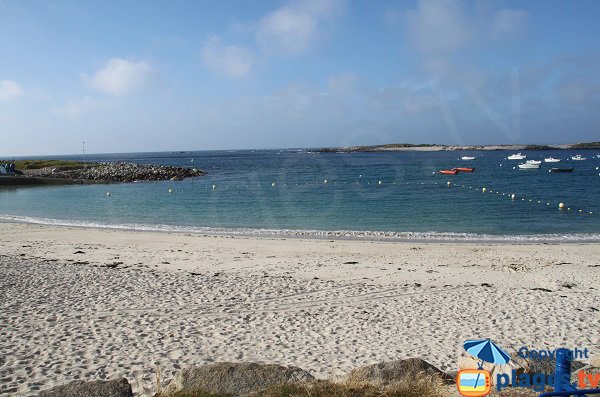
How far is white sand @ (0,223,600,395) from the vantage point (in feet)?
24.0

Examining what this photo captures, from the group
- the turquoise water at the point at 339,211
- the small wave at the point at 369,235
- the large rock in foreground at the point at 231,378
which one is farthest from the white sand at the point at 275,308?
the turquoise water at the point at 339,211

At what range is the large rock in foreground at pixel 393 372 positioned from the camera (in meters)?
5.34

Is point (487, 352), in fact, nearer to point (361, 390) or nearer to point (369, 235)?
point (361, 390)

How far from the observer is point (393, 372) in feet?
18.1

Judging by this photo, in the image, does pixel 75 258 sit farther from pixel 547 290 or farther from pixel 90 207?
pixel 90 207

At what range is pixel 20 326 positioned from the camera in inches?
329

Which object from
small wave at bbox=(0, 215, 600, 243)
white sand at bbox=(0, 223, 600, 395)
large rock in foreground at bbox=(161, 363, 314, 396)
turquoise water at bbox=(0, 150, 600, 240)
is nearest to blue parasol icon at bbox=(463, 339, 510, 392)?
white sand at bbox=(0, 223, 600, 395)

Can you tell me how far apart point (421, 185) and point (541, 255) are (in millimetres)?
30287

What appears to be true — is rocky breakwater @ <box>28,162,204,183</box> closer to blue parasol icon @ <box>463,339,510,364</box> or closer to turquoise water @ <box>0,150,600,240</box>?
turquoise water @ <box>0,150,600,240</box>

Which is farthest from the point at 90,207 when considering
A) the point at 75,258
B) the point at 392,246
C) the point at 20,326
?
the point at 20,326

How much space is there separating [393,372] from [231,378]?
2.03 meters

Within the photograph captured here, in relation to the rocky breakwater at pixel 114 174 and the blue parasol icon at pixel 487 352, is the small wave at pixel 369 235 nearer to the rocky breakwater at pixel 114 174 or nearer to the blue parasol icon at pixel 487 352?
the blue parasol icon at pixel 487 352

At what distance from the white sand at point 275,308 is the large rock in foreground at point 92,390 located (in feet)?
2.33

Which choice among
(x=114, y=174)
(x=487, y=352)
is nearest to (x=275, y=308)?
(x=487, y=352)
